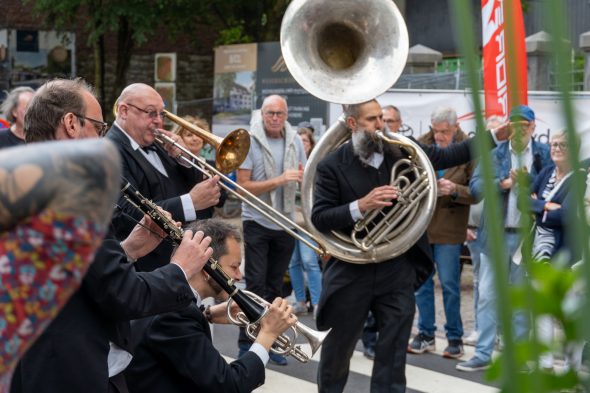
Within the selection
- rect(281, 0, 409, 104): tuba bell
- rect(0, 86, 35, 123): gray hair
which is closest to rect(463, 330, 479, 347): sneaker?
rect(281, 0, 409, 104): tuba bell

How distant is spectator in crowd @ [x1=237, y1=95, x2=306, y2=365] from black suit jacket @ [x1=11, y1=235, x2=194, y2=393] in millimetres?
3896

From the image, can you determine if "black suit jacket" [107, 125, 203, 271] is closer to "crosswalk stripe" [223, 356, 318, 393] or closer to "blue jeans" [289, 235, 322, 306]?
"crosswalk stripe" [223, 356, 318, 393]

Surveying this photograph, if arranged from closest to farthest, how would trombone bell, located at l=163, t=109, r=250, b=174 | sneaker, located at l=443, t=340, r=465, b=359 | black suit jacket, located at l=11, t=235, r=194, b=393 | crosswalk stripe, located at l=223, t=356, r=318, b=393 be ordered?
black suit jacket, located at l=11, t=235, r=194, b=393, trombone bell, located at l=163, t=109, r=250, b=174, crosswalk stripe, located at l=223, t=356, r=318, b=393, sneaker, located at l=443, t=340, r=465, b=359

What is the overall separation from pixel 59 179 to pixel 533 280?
0.44 meters

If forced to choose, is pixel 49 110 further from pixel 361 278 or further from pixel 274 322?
pixel 361 278

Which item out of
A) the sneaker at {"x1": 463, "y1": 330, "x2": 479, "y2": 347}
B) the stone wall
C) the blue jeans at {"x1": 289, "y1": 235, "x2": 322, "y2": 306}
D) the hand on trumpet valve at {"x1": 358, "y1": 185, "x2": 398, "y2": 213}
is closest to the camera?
the hand on trumpet valve at {"x1": 358, "y1": 185, "x2": 398, "y2": 213}

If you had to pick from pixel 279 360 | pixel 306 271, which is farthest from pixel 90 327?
pixel 306 271

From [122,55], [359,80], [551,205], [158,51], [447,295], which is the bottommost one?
[447,295]

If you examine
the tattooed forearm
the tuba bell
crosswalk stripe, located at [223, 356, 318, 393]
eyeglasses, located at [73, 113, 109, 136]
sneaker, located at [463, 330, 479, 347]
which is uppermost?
the tuba bell

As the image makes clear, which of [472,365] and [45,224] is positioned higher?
[45,224]

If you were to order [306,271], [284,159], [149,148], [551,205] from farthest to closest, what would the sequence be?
[306,271] < [284,159] < [551,205] < [149,148]

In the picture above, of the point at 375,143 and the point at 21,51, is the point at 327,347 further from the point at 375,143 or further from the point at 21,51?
the point at 21,51

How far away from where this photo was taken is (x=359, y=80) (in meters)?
5.85

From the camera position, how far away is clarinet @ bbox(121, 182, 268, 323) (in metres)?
3.70
